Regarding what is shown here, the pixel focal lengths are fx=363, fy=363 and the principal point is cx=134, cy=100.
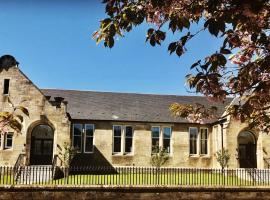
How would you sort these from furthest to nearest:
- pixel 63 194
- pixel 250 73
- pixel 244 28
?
pixel 63 194
pixel 250 73
pixel 244 28

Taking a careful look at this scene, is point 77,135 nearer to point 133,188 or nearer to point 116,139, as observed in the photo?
point 116,139

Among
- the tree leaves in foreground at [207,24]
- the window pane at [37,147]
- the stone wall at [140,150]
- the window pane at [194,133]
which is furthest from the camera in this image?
the window pane at [194,133]

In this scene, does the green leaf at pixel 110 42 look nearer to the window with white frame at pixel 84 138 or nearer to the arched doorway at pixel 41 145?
the arched doorway at pixel 41 145

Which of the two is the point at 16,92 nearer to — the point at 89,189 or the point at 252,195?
the point at 89,189

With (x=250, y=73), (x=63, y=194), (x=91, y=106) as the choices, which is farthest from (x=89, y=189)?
(x=91, y=106)

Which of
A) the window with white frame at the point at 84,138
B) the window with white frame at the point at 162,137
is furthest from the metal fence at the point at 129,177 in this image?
the window with white frame at the point at 162,137

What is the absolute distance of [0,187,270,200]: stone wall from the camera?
674 inches

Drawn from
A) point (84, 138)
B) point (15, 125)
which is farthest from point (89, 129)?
point (15, 125)

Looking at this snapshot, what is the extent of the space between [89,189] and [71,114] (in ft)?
51.1

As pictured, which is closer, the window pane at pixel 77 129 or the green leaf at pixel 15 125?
the green leaf at pixel 15 125

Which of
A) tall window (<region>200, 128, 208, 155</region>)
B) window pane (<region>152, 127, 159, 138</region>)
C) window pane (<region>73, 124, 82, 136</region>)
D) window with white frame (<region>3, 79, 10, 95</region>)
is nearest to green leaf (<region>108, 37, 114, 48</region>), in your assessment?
window with white frame (<region>3, 79, 10, 95</region>)

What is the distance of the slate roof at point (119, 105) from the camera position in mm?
33094

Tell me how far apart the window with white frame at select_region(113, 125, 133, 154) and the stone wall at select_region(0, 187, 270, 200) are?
1451 centimetres

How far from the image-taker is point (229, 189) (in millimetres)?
18422
